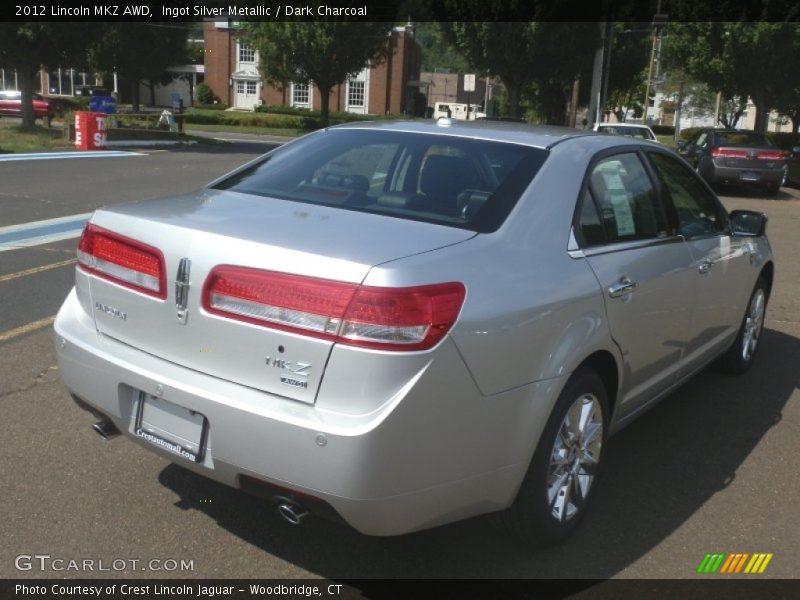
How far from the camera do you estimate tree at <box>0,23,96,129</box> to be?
2539 centimetres

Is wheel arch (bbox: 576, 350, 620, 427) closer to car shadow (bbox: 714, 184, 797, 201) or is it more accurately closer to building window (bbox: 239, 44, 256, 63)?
car shadow (bbox: 714, 184, 797, 201)

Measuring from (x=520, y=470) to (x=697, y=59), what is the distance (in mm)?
30390

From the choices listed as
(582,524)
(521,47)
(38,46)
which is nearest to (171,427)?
(582,524)


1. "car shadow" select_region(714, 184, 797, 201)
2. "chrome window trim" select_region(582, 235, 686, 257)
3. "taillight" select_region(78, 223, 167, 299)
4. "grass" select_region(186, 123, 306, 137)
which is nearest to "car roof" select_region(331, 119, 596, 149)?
"chrome window trim" select_region(582, 235, 686, 257)

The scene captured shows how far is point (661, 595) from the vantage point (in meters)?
3.20

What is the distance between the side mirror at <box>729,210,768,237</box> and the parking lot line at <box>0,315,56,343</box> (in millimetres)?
4602

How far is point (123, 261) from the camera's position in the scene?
3230 millimetres

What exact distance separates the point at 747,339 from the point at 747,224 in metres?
1.08

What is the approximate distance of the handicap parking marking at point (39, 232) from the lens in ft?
29.7

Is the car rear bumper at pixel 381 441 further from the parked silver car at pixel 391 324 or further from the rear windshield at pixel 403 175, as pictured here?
the rear windshield at pixel 403 175

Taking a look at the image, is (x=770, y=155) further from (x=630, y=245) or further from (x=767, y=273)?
(x=630, y=245)

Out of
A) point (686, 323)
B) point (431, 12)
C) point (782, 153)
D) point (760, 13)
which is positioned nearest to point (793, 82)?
point (760, 13)

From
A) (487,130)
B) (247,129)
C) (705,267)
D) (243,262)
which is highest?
(487,130)

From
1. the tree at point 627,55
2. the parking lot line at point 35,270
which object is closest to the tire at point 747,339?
the parking lot line at point 35,270
